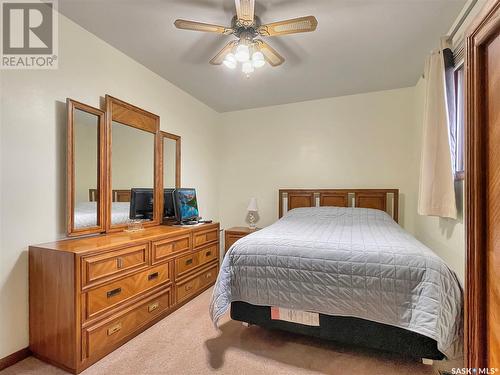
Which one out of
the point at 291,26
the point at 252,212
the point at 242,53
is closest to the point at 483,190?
the point at 291,26

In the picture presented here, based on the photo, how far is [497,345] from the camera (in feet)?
1.91

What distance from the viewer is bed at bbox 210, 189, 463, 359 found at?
4.68 ft

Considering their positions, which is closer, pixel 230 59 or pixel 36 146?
pixel 36 146

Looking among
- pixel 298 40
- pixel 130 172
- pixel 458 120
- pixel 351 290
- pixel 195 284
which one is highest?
pixel 298 40

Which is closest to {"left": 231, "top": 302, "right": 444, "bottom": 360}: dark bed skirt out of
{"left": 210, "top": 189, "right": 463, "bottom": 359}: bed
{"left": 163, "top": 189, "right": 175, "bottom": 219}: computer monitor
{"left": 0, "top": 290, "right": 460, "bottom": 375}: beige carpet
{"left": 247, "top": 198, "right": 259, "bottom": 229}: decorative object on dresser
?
{"left": 210, "top": 189, "right": 463, "bottom": 359}: bed

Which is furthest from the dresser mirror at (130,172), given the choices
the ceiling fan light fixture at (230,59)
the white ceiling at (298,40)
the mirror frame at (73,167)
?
the ceiling fan light fixture at (230,59)

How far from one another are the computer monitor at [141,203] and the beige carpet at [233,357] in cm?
110

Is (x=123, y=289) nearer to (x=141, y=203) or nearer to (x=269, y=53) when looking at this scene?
(x=141, y=203)

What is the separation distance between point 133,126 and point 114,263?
4.56 ft

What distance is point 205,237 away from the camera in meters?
2.98

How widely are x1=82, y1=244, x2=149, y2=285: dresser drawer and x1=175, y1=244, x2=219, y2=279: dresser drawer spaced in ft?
1.52

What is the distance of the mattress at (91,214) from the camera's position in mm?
2033

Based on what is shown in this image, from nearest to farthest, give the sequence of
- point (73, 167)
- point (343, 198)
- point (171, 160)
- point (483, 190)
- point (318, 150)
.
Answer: point (483, 190), point (73, 167), point (171, 160), point (343, 198), point (318, 150)

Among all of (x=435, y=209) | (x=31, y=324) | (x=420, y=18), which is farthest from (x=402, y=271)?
(x=31, y=324)
